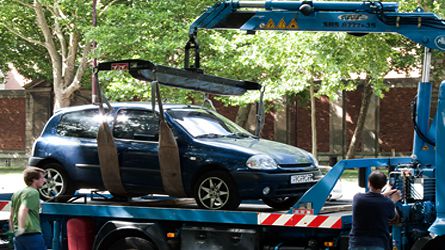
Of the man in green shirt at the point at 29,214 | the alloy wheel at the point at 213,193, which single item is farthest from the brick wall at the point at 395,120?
the man in green shirt at the point at 29,214

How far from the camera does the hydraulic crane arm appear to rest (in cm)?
952

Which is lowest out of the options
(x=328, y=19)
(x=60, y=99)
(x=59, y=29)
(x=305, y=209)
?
(x=305, y=209)

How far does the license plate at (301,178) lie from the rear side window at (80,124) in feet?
9.44

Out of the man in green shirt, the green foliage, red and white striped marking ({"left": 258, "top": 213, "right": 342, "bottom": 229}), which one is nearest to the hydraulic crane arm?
red and white striped marking ({"left": 258, "top": 213, "right": 342, "bottom": 229})

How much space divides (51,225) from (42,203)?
0.35m

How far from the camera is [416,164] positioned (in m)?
9.22

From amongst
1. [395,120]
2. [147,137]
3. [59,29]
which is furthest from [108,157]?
[395,120]

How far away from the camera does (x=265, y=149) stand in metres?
10.4

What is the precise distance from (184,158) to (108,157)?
1102 mm

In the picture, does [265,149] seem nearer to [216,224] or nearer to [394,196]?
[216,224]

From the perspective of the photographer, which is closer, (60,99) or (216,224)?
(216,224)

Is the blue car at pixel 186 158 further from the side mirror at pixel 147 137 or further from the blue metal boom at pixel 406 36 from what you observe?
the blue metal boom at pixel 406 36

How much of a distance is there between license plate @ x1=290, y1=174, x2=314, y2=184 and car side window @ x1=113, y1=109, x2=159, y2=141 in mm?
1871

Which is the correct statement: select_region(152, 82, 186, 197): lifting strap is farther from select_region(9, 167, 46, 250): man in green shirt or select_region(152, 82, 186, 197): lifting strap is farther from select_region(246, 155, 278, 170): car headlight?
select_region(9, 167, 46, 250): man in green shirt
